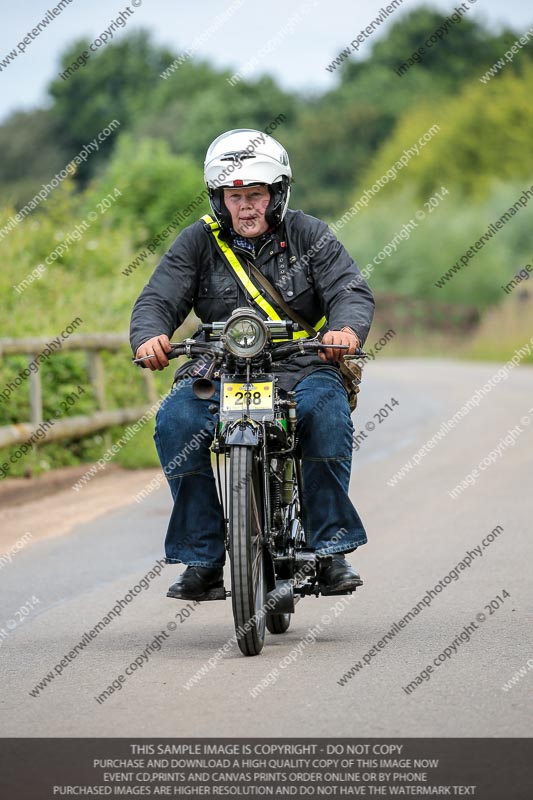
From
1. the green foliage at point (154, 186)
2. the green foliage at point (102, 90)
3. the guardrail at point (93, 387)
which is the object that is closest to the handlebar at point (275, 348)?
the guardrail at point (93, 387)

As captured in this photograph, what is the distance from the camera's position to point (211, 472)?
6535 millimetres

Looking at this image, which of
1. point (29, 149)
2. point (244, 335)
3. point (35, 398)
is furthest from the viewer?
point (29, 149)

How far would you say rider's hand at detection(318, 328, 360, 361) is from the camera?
622cm

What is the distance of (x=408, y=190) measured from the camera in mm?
57312

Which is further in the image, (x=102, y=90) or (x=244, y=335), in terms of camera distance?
(x=102, y=90)

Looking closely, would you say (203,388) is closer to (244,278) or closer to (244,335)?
(244,335)

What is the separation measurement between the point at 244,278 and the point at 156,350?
0.59 metres

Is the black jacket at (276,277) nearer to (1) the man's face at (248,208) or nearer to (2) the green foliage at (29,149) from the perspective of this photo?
(1) the man's face at (248,208)

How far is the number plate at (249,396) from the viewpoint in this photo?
20.2ft

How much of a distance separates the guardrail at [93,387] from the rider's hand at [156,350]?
18.9 feet

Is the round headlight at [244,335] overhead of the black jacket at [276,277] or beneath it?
beneath

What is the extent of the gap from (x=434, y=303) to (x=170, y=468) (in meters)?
42.5

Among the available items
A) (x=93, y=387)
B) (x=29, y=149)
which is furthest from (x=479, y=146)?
(x=93, y=387)
